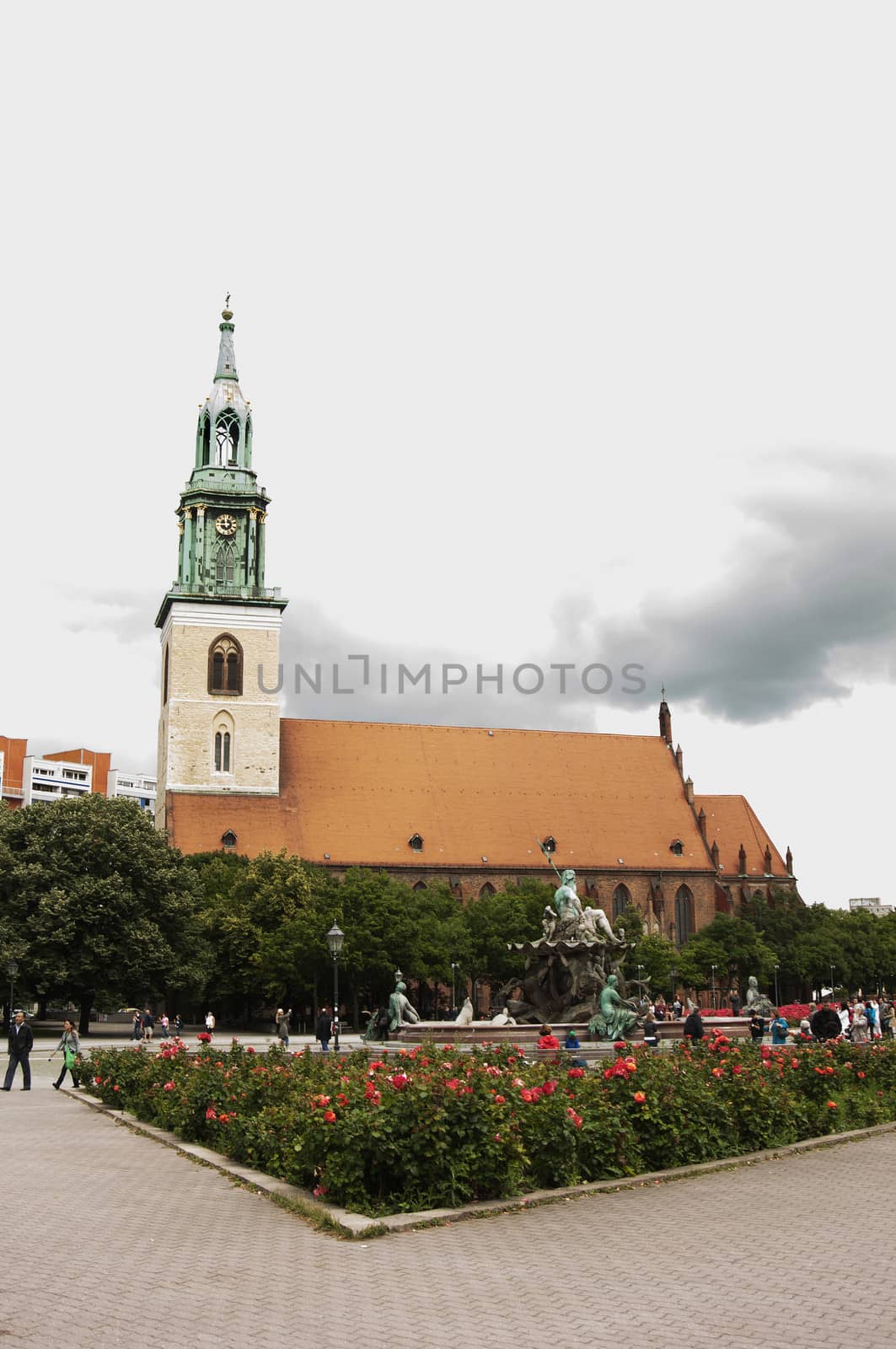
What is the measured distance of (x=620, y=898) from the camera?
7906 cm

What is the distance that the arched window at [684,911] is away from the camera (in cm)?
8056

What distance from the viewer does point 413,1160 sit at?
11562 millimetres

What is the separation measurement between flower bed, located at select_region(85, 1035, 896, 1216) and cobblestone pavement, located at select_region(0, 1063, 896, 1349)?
590mm

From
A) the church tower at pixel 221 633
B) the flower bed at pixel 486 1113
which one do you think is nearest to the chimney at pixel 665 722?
the church tower at pixel 221 633

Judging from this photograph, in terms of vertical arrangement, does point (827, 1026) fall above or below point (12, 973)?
below

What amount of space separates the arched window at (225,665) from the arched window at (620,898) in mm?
25522

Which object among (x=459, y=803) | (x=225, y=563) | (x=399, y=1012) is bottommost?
(x=399, y=1012)

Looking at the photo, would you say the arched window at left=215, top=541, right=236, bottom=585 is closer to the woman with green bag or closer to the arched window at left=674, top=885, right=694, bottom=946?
the arched window at left=674, top=885, right=694, bottom=946

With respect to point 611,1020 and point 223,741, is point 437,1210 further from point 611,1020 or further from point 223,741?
point 223,741

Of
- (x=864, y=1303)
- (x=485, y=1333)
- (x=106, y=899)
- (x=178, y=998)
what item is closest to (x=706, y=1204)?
(x=864, y=1303)

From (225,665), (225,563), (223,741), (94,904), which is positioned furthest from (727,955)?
(94,904)

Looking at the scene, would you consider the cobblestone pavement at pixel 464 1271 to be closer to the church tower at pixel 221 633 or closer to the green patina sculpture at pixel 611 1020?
the green patina sculpture at pixel 611 1020

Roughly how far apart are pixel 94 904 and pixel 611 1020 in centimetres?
2842

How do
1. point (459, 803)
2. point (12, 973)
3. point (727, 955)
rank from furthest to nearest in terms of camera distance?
point (459, 803), point (727, 955), point (12, 973)
